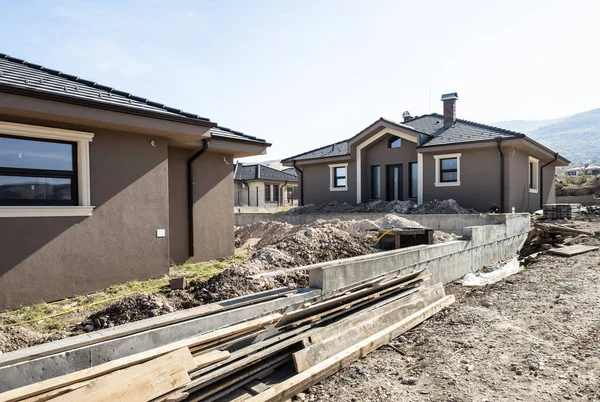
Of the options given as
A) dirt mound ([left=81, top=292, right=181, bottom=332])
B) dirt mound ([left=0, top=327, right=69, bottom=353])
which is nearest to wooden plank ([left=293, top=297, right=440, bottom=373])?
dirt mound ([left=81, top=292, right=181, bottom=332])

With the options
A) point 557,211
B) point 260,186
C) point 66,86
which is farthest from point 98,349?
point 260,186

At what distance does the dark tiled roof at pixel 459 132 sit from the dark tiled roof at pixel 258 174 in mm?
14837

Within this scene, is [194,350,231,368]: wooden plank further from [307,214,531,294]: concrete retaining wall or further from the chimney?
the chimney

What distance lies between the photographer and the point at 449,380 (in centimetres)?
393

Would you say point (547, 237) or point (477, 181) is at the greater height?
point (477, 181)

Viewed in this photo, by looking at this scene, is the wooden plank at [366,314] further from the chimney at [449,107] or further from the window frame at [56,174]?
the chimney at [449,107]

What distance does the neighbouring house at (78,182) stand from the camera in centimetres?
566

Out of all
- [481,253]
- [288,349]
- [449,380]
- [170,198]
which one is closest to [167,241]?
[170,198]

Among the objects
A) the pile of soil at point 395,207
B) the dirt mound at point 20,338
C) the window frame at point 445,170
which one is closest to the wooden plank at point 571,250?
the pile of soil at point 395,207

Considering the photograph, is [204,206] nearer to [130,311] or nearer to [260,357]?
[130,311]

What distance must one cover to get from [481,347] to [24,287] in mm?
6193

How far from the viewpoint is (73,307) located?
550 cm

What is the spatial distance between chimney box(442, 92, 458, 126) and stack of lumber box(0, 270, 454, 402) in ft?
48.8

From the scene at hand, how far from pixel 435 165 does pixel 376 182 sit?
3201mm
